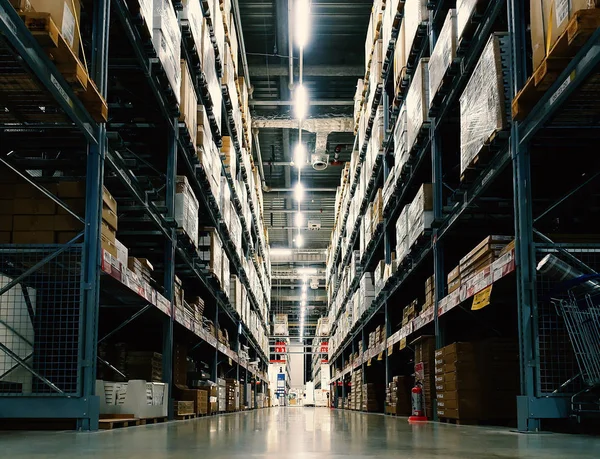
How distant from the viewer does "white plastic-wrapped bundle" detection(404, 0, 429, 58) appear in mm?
8773

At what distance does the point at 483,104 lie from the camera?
6.26 m

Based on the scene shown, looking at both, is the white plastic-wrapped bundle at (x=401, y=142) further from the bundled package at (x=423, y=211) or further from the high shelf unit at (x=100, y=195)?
the high shelf unit at (x=100, y=195)

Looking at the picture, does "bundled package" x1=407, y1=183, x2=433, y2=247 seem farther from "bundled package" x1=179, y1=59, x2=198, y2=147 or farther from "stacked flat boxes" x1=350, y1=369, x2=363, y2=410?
"stacked flat boxes" x1=350, y1=369, x2=363, y2=410

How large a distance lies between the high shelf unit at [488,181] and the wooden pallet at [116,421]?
11.2ft

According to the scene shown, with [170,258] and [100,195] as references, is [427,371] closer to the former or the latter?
[170,258]

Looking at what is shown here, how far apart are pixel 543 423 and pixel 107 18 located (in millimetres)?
5062

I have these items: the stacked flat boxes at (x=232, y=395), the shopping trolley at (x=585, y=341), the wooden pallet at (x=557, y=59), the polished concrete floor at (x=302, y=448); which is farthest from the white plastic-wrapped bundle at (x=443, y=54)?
the stacked flat boxes at (x=232, y=395)

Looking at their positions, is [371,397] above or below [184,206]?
below

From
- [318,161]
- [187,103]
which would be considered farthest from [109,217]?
[318,161]

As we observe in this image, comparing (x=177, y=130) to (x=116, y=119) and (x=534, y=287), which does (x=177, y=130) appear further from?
(x=534, y=287)

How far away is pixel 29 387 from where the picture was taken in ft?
19.7

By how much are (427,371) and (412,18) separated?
472cm

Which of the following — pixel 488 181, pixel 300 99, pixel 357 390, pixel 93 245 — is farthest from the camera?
pixel 357 390

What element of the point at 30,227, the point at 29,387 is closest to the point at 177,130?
the point at 30,227
